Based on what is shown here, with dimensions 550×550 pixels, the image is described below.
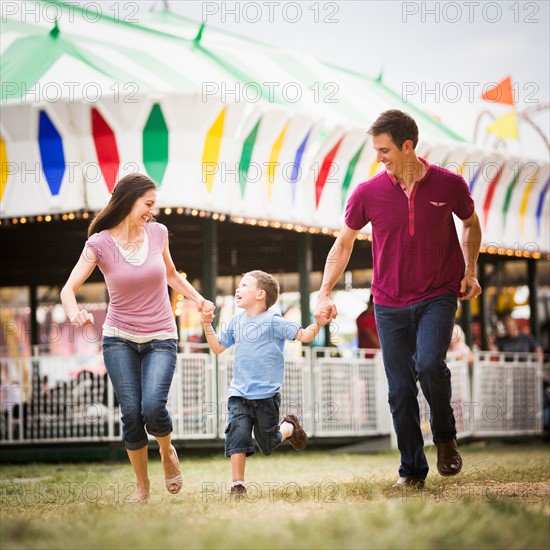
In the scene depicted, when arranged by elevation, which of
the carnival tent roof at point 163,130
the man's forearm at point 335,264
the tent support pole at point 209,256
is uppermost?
the carnival tent roof at point 163,130

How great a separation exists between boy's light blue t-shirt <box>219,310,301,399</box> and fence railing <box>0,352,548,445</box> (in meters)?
5.85

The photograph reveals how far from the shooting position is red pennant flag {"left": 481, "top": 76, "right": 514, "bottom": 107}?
1945cm

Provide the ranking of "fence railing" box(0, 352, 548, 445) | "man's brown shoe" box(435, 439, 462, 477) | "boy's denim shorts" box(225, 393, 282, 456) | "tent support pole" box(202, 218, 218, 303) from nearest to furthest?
"man's brown shoe" box(435, 439, 462, 477), "boy's denim shorts" box(225, 393, 282, 456), "fence railing" box(0, 352, 548, 445), "tent support pole" box(202, 218, 218, 303)

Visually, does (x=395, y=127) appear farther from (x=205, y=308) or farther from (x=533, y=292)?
(x=533, y=292)

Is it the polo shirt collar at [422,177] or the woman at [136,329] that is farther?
the polo shirt collar at [422,177]

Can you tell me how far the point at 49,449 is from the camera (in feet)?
43.9

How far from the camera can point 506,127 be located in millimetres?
19469

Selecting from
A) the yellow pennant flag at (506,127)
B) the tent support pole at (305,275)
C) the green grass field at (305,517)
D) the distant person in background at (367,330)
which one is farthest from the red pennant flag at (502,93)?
the green grass field at (305,517)

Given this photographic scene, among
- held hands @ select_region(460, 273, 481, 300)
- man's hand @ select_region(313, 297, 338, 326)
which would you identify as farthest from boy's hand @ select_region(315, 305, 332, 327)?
held hands @ select_region(460, 273, 481, 300)

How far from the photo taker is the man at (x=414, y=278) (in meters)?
6.23

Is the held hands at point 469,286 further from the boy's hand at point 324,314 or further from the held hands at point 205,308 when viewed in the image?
the held hands at point 205,308

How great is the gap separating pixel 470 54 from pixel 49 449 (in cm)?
1210

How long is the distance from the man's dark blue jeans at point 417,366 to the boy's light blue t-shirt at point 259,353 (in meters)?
0.70

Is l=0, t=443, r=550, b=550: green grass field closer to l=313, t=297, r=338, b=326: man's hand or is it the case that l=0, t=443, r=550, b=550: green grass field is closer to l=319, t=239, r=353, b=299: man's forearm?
l=313, t=297, r=338, b=326: man's hand
